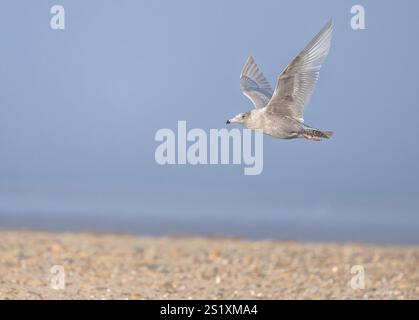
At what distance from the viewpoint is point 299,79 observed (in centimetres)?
1149

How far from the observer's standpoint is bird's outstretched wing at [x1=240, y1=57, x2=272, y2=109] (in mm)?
12656

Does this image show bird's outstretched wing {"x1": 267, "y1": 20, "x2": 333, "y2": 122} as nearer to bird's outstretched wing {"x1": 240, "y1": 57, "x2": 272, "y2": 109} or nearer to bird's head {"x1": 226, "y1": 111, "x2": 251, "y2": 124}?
bird's head {"x1": 226, "y1": 111, "x2": 251, "y2": 124}

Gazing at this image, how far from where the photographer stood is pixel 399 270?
1633 cm

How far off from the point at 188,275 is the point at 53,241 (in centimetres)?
342

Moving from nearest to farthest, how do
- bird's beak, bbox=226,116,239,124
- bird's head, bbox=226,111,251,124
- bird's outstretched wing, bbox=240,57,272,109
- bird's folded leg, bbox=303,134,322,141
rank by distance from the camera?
bird's folded leg, bbox=303,134,322,141, bird's head, bbox=226,111,251,124, bird's beak, bbox=226,116,239,124, bird's outstretched wing, bbox=240,57,272,109

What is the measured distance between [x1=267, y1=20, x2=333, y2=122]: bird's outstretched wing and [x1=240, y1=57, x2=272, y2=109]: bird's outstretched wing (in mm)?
972

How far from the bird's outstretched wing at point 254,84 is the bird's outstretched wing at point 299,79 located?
972 mm

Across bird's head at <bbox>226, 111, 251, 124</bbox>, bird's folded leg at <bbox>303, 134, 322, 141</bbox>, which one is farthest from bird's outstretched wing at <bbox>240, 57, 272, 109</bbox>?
bird's folded leg at <bbox>303, 134, 322, 141</bbox>

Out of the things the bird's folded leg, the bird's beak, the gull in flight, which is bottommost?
the bird's folded leg

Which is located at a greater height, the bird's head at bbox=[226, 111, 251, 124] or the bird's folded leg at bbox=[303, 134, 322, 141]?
the bird's head at bbox=[226, 111, 251, 124]

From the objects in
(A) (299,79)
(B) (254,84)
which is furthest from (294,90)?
(B) (254,84)
